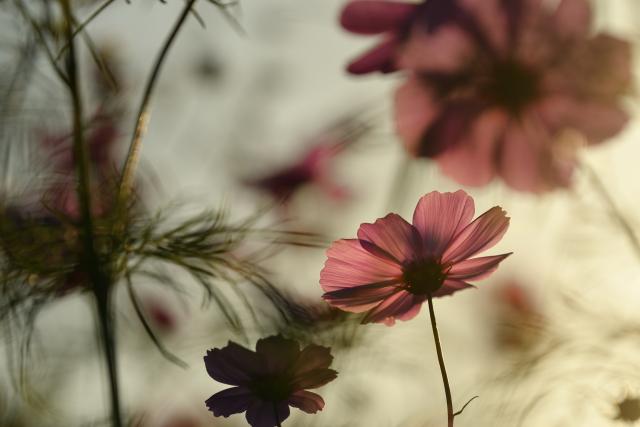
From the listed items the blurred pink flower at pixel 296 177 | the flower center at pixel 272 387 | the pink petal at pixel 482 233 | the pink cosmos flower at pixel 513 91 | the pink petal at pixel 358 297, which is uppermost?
the blurred pink flower at pixel 296 177

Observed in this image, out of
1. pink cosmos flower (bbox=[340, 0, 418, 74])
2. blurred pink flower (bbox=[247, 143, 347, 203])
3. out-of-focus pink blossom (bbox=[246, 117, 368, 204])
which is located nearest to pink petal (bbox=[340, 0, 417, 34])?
pink cosmos flower (bbox=[340, 0, 418, 74])

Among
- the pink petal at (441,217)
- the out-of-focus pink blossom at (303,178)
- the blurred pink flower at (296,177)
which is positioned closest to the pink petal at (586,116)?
the pink petal at (441,217)

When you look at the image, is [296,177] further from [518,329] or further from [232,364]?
[232,364]

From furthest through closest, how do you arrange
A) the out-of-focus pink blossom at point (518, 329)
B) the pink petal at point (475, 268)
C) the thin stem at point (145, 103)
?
the out-of-focus pink blossom at point (518, 329)
the thin stem at point (145, 103)
the pink petal at point (475, 268)

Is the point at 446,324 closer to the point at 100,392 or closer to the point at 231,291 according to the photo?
the point at 231,291

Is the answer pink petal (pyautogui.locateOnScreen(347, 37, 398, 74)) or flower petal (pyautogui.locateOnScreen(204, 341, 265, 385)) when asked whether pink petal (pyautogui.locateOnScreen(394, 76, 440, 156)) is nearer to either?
pink petal (pyautogui.locateOnScreen(347, 37, 398, 74))

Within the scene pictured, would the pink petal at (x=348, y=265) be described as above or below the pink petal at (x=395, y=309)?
above

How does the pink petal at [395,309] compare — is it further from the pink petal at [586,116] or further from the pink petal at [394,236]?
the pink petal at [586,116]

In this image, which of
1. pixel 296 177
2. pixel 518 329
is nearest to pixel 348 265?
pixel 518 329
